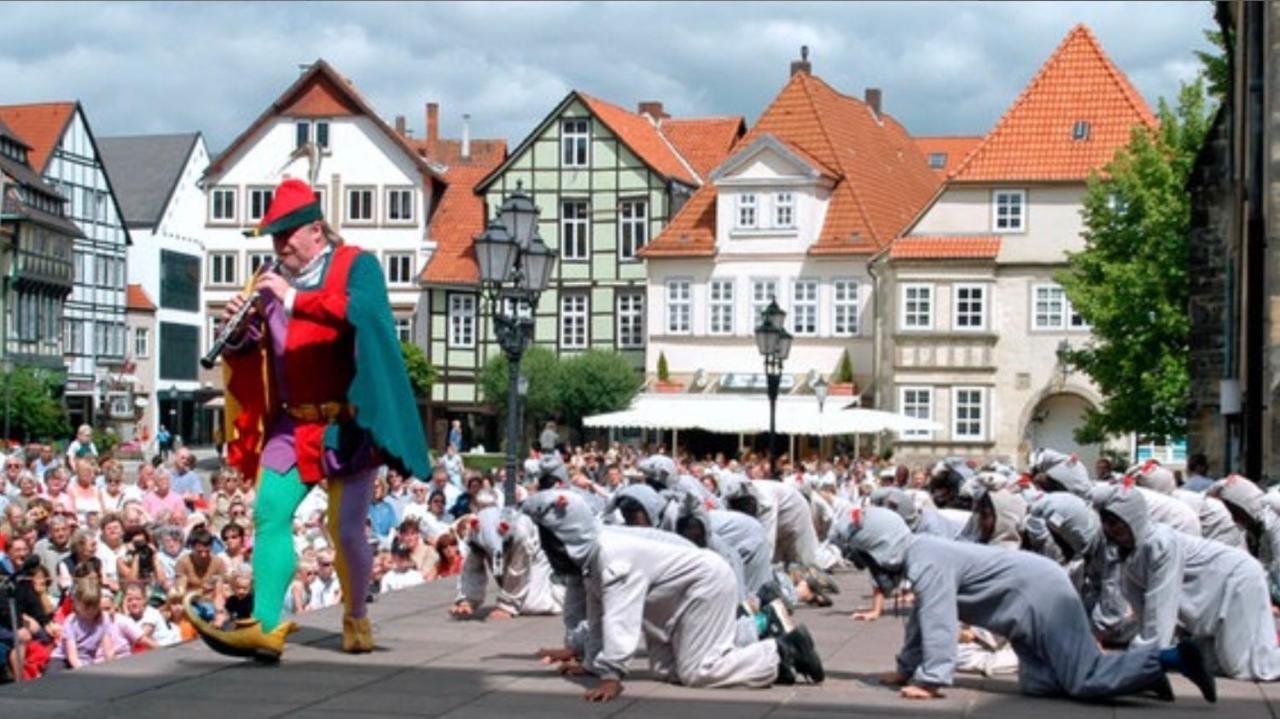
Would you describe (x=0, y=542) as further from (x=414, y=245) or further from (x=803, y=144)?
(x=414, y=245)

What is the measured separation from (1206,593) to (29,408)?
5691 centimetres

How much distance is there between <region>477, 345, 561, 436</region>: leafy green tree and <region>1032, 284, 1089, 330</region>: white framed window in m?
13.9

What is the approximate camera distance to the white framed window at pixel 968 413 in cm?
5981

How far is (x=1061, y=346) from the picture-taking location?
5931cm

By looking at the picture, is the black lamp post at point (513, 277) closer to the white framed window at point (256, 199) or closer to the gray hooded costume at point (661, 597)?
the gray hooded costume at point (661, 597)

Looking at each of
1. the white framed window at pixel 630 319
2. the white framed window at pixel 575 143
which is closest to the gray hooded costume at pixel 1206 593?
the white framed window at pixel 630 319

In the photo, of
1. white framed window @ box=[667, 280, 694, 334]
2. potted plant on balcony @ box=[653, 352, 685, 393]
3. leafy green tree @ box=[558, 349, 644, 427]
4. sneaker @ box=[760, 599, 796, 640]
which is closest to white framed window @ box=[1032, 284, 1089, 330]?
potted plant on balcony @ box=[653, 352, 685, 393]

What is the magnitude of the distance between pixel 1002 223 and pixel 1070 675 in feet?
160

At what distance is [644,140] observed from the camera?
234 feet

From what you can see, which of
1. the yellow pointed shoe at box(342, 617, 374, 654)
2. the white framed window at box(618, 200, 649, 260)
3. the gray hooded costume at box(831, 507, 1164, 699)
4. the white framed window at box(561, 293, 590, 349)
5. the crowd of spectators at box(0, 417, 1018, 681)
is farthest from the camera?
the white framed window at box(561, 293, 590, 349)

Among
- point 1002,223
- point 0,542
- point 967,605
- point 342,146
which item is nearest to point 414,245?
point 342,146

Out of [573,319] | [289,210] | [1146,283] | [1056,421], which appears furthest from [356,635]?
[573,319]

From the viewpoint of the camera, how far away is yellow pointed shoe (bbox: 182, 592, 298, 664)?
11945 millimetres

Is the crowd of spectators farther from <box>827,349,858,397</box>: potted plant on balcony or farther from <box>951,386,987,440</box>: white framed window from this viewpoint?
<box>827,349,858,397</box>: potted plant on balcony
